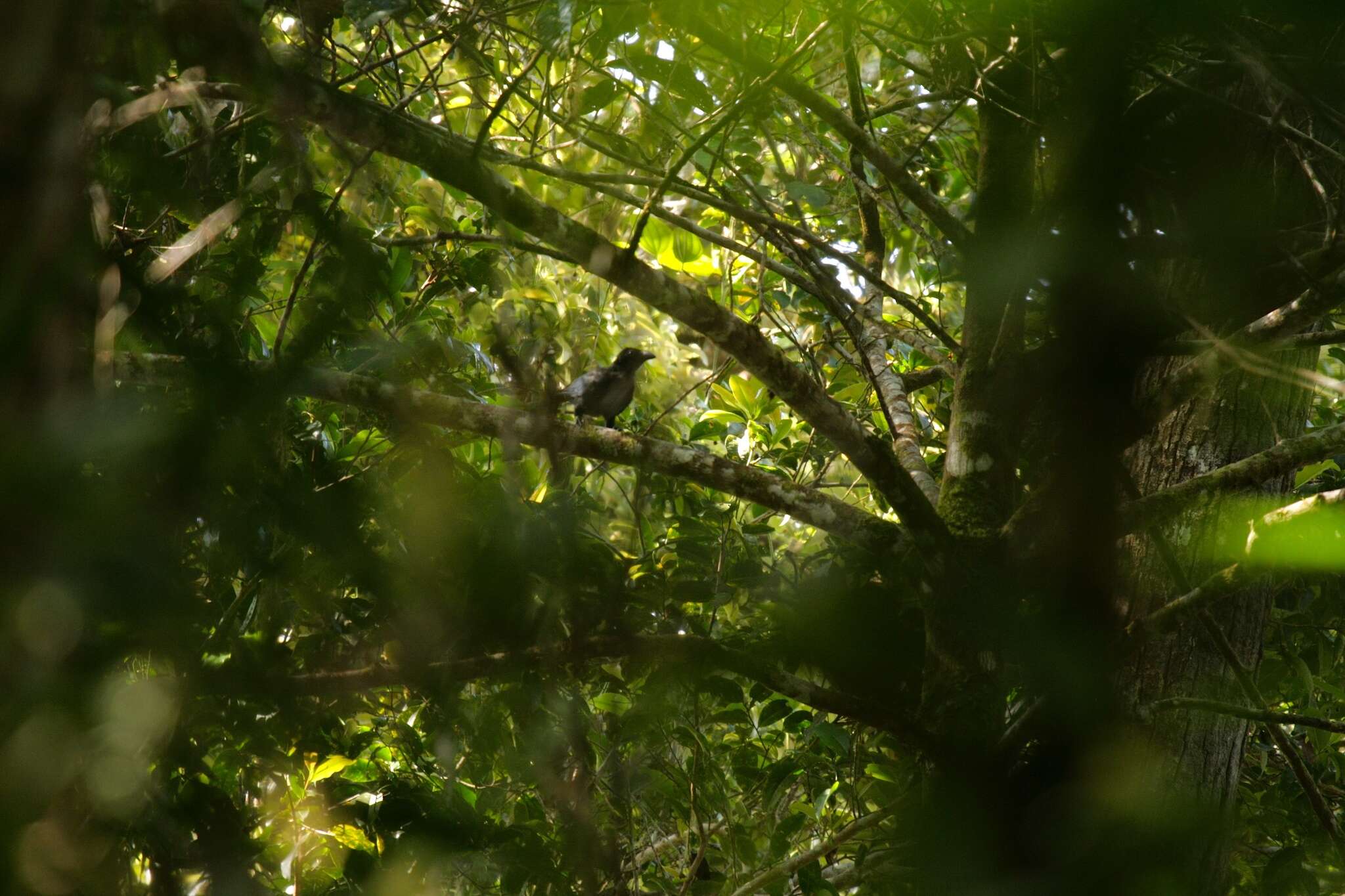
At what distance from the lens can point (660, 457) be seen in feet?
8.28

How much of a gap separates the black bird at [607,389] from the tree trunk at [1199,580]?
278 centimetres

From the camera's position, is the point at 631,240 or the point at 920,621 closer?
the point at 631,240

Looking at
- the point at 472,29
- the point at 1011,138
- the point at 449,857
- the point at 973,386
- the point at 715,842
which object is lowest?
the point at 715,842

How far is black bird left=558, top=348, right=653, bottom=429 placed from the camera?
4.84 meters

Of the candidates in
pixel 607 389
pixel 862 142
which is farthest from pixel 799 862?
pixel 607 389

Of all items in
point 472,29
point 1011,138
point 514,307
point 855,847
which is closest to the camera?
point 1011,138

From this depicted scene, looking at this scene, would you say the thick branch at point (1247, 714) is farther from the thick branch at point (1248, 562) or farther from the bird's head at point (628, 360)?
the bird's head at point (628, 360)

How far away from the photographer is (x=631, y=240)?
2215 millimetres

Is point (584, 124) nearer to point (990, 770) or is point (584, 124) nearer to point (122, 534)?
point (990, 770)

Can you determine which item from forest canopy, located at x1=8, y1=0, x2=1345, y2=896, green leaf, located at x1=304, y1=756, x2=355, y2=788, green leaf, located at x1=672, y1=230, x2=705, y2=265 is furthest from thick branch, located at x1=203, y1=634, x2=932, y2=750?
green leaf, located at x1=672, y1=230, x2=705, y2=265

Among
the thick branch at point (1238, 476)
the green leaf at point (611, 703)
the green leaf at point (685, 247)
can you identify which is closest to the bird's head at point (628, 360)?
the green leaf at point (685, 247)

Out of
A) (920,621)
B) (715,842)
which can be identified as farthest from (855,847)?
(920,621)

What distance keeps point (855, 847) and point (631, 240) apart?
198 centimetres

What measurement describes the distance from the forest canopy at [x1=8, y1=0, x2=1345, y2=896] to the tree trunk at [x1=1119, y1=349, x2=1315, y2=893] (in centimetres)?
1
